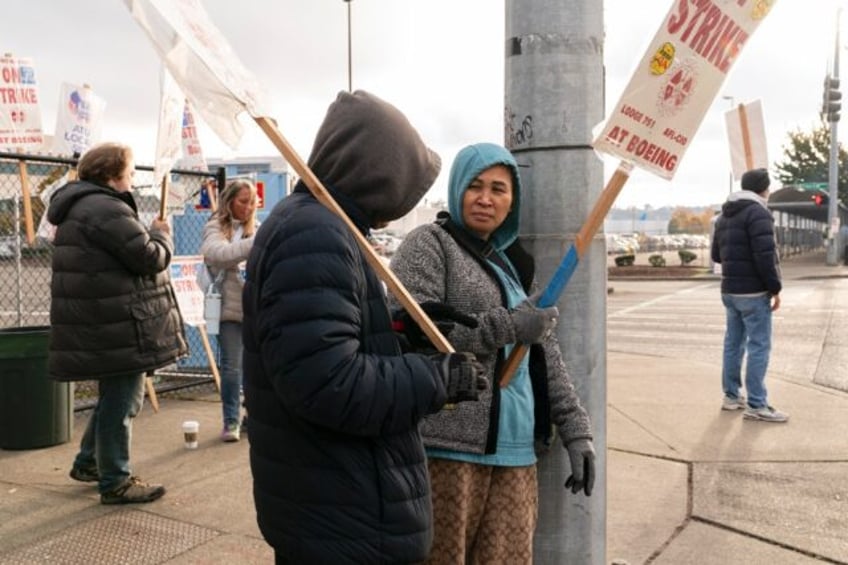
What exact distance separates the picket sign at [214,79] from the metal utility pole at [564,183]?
0.76 metres

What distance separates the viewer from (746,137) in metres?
6.55

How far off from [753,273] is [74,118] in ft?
20.3

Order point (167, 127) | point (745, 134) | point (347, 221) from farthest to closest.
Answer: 1. point (745, 134)
2. point (167, 127)
3. point (347, 221)

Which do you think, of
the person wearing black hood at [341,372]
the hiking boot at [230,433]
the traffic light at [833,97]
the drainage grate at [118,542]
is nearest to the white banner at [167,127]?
the hiking boot at [230,433]

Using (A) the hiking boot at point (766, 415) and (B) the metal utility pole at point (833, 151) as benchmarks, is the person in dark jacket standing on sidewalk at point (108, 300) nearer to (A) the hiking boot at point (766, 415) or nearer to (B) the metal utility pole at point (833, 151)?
(A) the hiking boot at point (766, 415)

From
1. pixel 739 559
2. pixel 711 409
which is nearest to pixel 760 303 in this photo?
pixel 711 409

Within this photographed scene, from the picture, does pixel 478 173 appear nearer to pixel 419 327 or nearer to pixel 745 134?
pixel 419 327

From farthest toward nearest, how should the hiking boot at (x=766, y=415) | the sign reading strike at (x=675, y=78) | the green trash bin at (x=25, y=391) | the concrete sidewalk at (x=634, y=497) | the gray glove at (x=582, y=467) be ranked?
the hiking boot at (x=766, y=415) < the green trash bin at (x=25, y=391) < the concrete sidewalk at (x=634, y=497) < the gray glove at (x=582, y=467) < the sign reading strike at (x=675, y=78)

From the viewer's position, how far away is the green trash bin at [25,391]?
5469 mm

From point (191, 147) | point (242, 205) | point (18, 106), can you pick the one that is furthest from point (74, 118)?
point (242, 205)

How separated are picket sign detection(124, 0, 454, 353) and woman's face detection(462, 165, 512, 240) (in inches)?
21.3

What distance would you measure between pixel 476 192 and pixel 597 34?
700mm

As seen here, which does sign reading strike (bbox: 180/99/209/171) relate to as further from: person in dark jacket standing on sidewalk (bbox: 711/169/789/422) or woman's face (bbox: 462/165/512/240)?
woman's face (bbox: 462/165/512/240)

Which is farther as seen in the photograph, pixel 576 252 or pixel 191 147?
pixel 191 147
